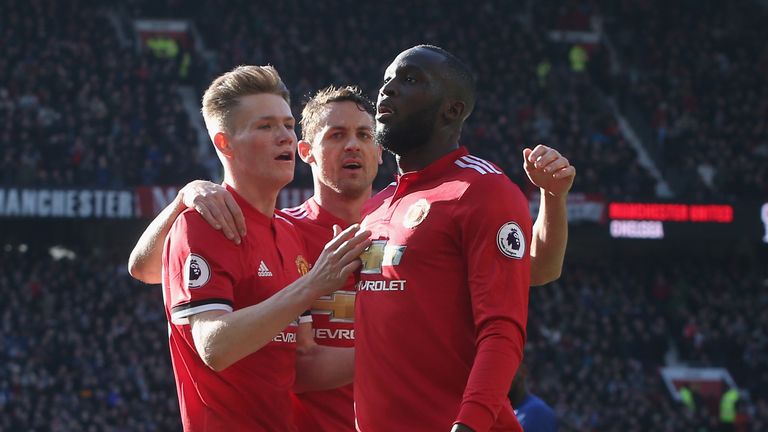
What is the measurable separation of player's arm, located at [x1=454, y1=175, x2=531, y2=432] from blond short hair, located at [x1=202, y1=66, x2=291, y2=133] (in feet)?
4.41

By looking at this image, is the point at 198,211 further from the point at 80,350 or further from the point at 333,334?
the point at 80,350

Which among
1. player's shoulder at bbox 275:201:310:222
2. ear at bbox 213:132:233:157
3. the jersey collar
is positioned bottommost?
the jersey collar

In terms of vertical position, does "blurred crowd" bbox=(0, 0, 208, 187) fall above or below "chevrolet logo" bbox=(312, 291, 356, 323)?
above

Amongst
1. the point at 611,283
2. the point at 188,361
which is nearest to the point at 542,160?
the point at 188,361

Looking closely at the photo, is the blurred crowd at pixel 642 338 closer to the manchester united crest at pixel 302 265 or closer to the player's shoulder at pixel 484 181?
the manchester united crest at pixel 302 265

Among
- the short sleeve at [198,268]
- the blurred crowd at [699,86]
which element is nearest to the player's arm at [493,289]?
the short sleeve at [198,268]

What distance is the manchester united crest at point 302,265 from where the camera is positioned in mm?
4949

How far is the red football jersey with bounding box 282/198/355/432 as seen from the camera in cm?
505

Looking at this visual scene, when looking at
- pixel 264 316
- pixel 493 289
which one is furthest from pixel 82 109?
pixel 493 289

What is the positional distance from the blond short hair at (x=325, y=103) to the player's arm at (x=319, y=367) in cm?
124

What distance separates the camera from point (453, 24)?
29797 mm

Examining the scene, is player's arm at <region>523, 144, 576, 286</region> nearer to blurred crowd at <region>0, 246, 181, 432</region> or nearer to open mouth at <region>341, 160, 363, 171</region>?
open mouth at <region>341, 160, 363, 171</region>

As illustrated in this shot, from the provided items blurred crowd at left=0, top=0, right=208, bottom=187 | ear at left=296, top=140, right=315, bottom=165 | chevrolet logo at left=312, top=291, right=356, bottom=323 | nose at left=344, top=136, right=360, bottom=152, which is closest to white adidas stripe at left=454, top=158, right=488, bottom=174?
chevrolet logo at left=312, top=291, right=356, bottom=323

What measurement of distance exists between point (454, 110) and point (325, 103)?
1803 mm
